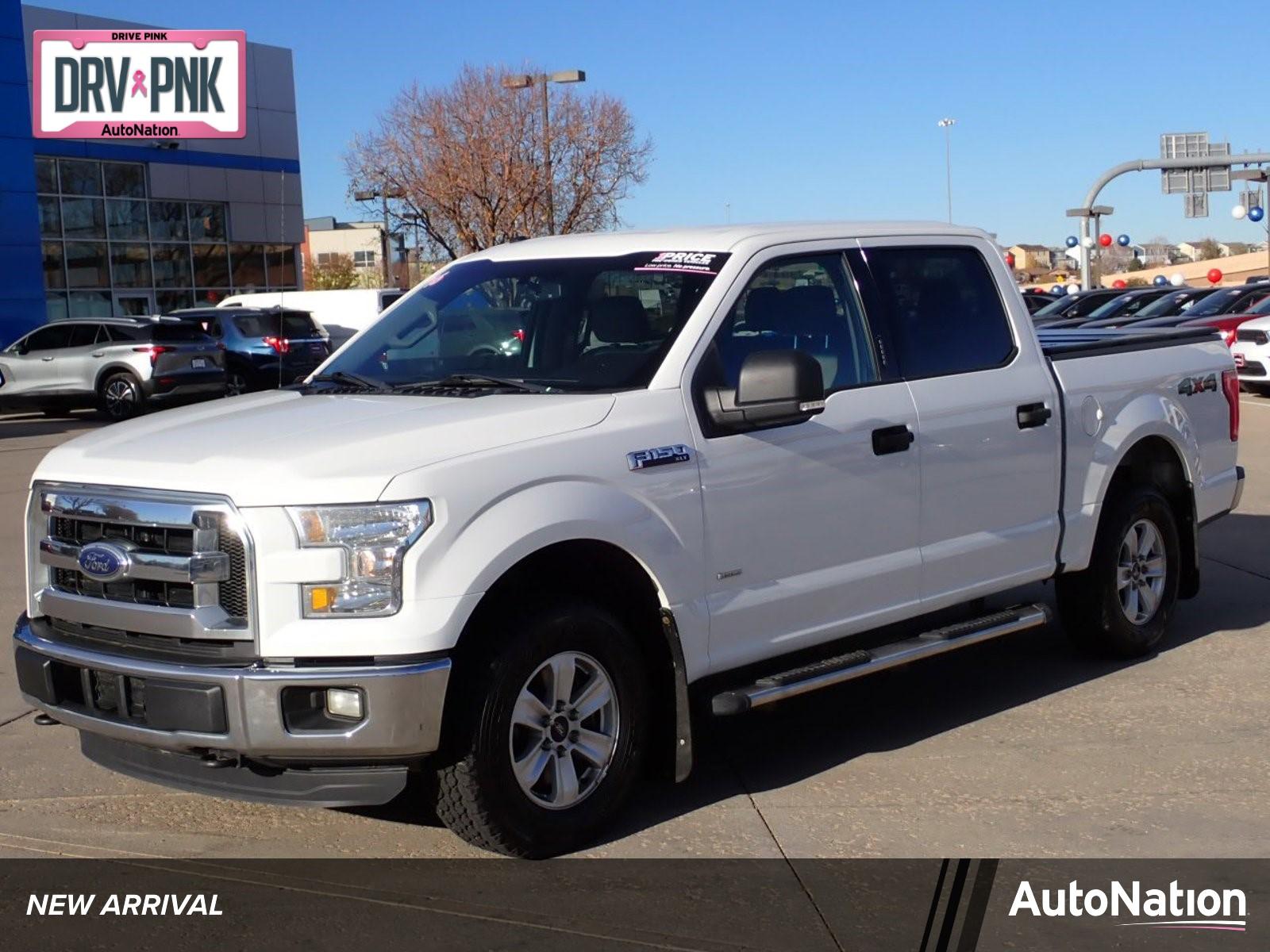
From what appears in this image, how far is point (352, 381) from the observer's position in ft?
19.2

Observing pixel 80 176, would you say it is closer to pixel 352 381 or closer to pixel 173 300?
pixel 173 300

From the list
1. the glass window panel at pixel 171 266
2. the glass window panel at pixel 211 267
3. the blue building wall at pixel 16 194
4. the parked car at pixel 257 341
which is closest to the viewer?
the parked car at pixel 257 341

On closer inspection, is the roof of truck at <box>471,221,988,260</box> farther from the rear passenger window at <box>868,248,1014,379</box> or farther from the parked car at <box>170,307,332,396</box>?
the parked car at <box>170,307,332,396</box>

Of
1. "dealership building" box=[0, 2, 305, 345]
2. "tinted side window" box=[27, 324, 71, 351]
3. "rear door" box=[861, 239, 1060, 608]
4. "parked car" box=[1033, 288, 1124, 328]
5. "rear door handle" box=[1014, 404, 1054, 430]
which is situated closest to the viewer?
"rear door" box=[861, 239, 1060, 608]

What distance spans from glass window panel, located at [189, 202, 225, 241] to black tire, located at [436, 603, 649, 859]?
117ft

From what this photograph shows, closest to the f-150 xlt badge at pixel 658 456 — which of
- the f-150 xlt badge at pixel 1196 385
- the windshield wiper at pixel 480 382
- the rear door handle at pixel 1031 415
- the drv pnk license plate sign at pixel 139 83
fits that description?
the windshield wiper at pixel 480 382

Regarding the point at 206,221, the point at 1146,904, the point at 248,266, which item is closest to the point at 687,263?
the point at 1146,904

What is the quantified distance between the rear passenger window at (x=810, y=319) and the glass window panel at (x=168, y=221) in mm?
33673

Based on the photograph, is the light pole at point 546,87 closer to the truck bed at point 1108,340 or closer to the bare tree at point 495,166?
the bare tree at point 495,166

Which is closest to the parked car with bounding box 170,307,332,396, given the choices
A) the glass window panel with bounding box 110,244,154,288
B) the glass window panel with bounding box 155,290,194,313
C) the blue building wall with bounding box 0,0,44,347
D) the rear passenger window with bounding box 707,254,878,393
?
the blue building wall with bounding box 0,0,44,347

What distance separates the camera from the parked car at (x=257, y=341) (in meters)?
26.0

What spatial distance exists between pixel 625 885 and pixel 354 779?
87 cm

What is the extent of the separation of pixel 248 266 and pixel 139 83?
7849mm

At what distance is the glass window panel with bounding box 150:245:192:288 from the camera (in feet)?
123
